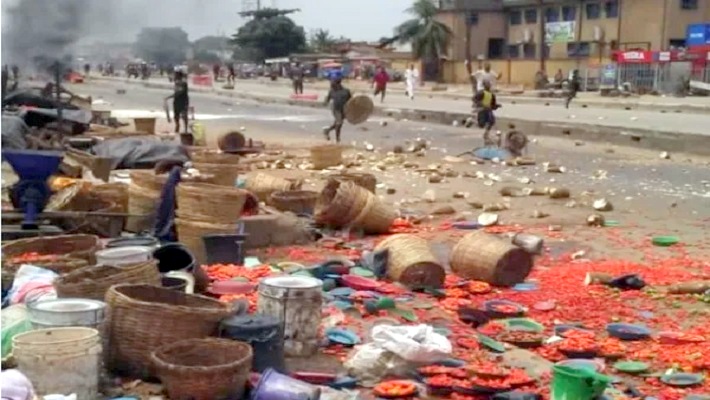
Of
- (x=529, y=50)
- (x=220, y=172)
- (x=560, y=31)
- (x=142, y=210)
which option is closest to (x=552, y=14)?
(x=560, y=31)

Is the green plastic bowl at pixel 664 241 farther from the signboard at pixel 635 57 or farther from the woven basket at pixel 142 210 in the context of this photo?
the signboard at pixel 635 57

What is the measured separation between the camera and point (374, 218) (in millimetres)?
10344

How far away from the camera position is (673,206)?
12.7 m

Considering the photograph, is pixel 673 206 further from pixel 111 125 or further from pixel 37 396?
pixel 111 125

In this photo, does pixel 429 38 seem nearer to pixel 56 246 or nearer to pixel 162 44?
pixel 162 44

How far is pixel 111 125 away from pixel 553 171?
11.6 meters

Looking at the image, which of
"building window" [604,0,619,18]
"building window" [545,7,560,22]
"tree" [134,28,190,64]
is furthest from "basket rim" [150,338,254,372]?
"building window" [545,7,560,22]

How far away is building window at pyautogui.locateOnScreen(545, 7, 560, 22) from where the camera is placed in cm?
6142

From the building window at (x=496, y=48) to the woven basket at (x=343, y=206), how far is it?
2327 inches

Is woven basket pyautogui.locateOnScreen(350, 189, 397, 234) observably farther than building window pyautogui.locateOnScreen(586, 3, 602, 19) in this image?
No

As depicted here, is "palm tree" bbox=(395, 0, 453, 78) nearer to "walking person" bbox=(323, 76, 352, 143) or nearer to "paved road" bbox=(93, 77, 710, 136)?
"paved road" bbox=(93, 77, 710, 136)

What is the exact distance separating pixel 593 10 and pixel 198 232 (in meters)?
52.8

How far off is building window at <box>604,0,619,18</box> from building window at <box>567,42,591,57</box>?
2521 millimetres

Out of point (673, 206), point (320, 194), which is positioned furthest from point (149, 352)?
point (673, 206)
